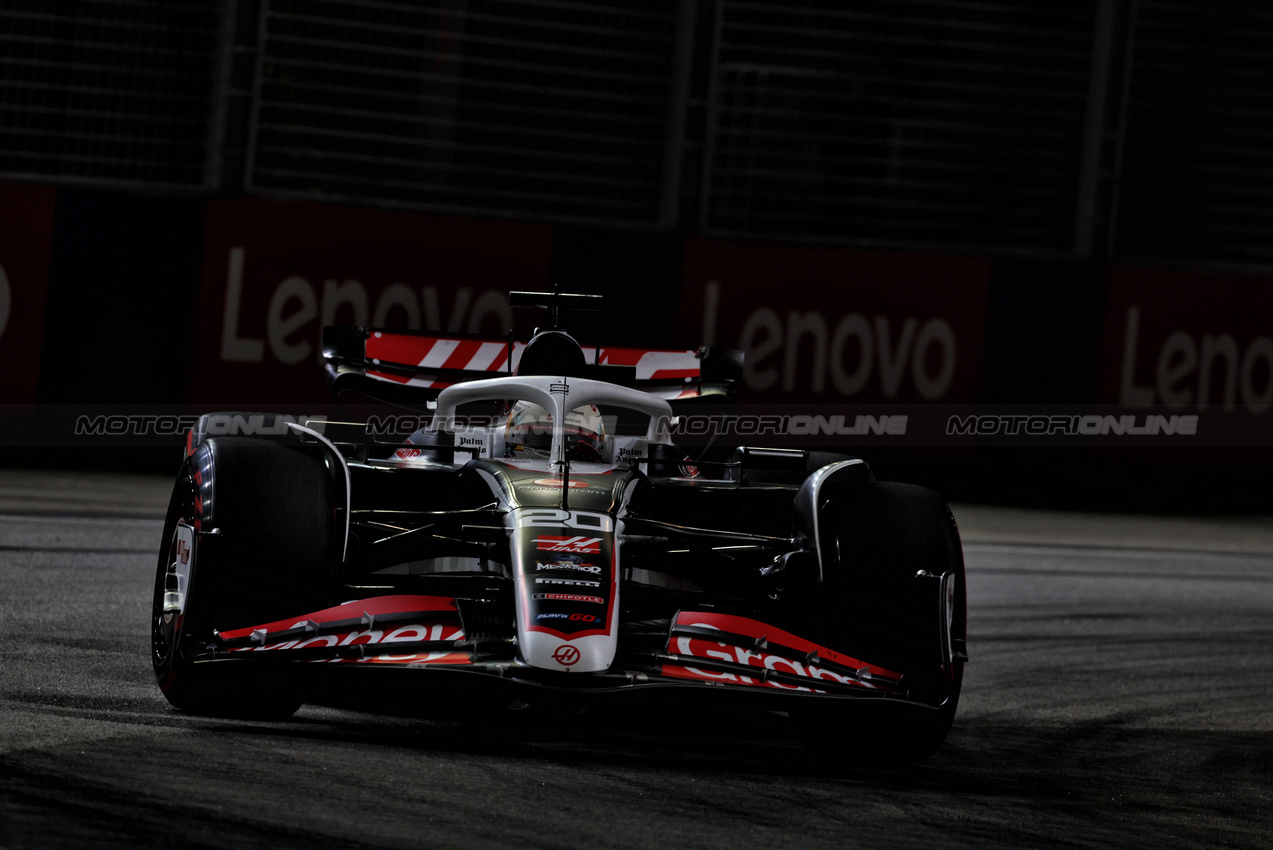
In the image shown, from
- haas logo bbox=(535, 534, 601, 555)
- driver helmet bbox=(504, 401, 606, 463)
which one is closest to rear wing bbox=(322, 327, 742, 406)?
driver helmet bbox=(504, 401, 606, 463)

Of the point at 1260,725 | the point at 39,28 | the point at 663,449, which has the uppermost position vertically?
A: the point at 39,28

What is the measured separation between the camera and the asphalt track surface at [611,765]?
3799 millimetres

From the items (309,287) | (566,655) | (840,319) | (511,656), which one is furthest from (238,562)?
(840,319)

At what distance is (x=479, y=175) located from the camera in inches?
510

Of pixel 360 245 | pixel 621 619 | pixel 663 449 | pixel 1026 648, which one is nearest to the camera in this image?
pixel 621 619

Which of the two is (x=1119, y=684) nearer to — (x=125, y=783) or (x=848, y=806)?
(x=848, y=806)

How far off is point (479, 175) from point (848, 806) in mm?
9213

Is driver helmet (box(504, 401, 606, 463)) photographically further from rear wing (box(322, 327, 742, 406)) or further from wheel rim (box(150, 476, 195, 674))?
wheel rim (box(150, 476, 195, 674))

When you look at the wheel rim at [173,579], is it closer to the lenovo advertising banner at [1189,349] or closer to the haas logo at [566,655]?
the haas logo at [566,655]

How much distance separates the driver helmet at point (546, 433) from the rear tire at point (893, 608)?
39.7 inches

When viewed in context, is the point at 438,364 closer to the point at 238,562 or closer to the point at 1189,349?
the point at 238,562

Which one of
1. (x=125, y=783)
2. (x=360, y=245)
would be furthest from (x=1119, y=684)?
(x=360, y=245)

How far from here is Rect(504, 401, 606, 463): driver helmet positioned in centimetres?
586

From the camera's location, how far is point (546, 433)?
595 cm
